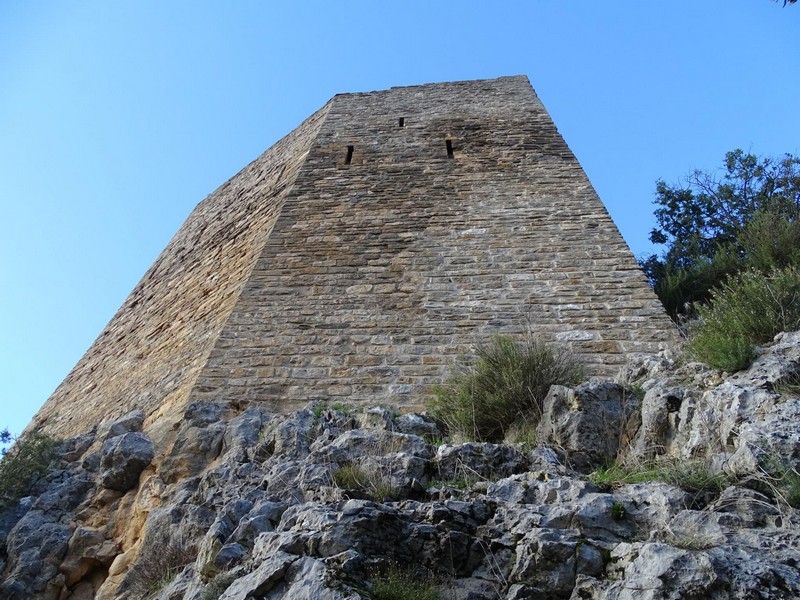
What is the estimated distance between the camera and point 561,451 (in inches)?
133

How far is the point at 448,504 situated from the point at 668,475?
2.71 ft

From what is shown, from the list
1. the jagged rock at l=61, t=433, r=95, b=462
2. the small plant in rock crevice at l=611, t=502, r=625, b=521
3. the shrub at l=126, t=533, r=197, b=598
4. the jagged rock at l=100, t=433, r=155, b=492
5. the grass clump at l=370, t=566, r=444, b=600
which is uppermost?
the jagged rock at l=61, t=433, r=95, b=462

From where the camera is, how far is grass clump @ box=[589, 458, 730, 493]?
8.69 ft

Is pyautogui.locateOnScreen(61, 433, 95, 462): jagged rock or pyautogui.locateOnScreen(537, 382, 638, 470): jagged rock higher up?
pyautogui.locateOnScreen(61, 433, 95, 462): jagged rock

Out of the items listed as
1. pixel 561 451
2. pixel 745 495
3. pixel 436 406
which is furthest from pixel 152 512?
pixel 745 495

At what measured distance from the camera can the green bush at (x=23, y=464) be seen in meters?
4.53

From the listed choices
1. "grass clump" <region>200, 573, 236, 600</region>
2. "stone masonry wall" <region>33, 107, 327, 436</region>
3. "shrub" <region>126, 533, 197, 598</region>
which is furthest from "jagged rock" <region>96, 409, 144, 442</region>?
"grass clump" <region>200, 573, 236, 600</region>

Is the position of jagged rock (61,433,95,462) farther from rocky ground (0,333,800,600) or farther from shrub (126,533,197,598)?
shrub (126,533,197,598)

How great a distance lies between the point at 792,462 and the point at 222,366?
3.41 m

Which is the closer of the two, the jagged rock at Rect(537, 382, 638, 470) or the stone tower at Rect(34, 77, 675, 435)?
the jagged rock at Rect(537, 382, 638, 470)

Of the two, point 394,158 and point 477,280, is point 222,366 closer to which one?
point 477,280

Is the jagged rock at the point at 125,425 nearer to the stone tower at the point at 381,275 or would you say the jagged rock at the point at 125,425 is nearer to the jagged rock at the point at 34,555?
the stone tower at the point at 381,275

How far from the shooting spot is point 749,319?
12.5 ft

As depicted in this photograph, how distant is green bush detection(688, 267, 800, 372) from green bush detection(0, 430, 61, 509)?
4.06 metres
